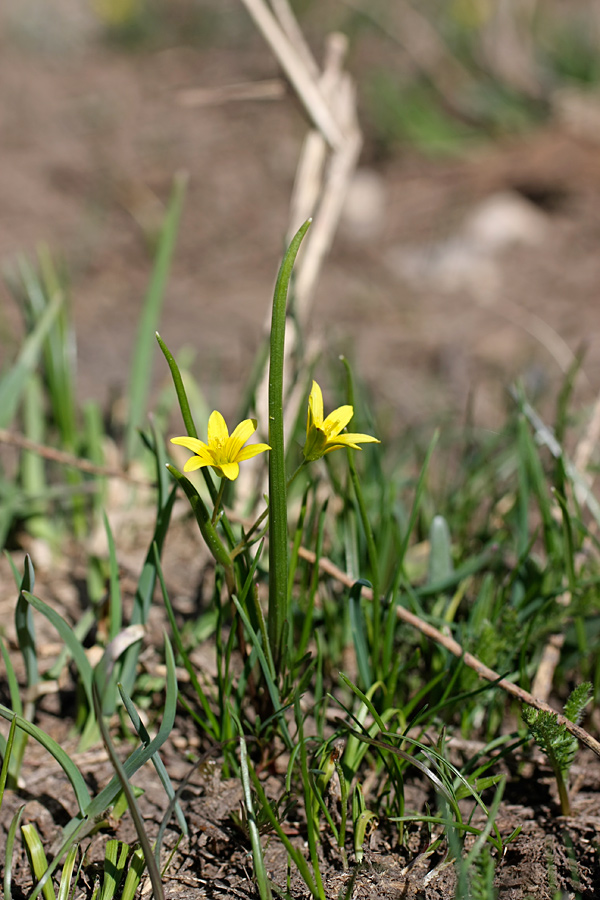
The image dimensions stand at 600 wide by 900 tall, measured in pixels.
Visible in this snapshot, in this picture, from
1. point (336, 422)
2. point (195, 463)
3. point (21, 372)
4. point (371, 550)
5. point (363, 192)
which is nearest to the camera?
point (195, 463)

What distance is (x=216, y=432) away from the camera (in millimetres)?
909

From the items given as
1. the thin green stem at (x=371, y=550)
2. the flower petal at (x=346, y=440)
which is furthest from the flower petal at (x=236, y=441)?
the thin green stem at (x=371, y=550)

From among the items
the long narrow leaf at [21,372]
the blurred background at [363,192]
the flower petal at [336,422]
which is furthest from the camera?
the blurred background at [363,192]

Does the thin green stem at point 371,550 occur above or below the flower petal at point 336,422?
below

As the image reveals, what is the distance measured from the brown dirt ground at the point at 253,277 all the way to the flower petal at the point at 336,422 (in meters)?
0.65

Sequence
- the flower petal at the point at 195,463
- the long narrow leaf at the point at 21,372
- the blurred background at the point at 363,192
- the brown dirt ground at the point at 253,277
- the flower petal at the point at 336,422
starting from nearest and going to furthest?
the flower petal at the point at 195,463, the flower petal at the point at 336,422, the brown dirt ground at the point at 253,277, the long narrow leaf at the point at 21,372, the blurred background at the point at 363,192

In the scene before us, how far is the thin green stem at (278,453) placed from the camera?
0.84 metres

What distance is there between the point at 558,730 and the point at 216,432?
65cm

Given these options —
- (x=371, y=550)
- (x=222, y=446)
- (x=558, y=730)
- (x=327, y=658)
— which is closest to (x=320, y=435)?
(x=222, y=446)

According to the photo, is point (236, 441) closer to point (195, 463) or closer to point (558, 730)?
point (195, 463)

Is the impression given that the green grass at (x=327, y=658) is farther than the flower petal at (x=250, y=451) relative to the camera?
Yes

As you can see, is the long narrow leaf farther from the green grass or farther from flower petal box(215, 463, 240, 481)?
flower petal box(215, 463, 240, 481)

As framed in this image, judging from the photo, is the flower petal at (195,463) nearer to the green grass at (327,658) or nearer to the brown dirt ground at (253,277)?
the green grass at (327,658)

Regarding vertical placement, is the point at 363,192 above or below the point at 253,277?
above
